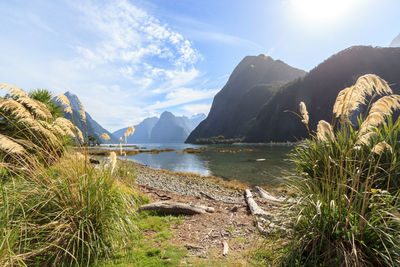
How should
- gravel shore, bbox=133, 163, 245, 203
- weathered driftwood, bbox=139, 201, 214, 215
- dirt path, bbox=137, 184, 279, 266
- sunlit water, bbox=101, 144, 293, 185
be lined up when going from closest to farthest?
dirt path, bbox=137, 184, 279, 266
weathered driftwood, bbox=139, 201, 214, 215
gravel shore, bbox=133, 163, 245, 203
sunlit water, bbox=101, 144, 293, 185

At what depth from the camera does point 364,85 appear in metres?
2.60

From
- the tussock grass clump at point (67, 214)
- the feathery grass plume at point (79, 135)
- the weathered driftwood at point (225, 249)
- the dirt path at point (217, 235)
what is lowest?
the dirt path at point (217, 235)

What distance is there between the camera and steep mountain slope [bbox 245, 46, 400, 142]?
8512 centimetres

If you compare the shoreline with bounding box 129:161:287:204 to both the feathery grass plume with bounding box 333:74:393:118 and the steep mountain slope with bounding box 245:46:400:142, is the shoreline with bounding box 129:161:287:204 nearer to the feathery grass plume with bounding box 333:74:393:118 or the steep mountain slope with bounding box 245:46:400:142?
the feathery grass plume with bounding box 333:74:393:118

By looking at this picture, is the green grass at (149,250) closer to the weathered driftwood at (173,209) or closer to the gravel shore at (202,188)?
the weathered driftwood at (173,209)

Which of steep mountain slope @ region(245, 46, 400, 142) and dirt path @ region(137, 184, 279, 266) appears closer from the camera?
dirt path @ region(137, 184, 279, 266)

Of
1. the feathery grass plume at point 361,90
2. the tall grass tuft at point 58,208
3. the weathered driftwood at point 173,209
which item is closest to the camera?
the feathery grass plume at point 361,90

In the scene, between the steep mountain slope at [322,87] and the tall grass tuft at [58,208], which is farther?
the steep mountain slope at [322,87]

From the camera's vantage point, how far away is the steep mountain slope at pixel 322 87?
279 ft

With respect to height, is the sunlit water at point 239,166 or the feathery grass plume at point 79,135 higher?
the feathery grass plume at point 79,135

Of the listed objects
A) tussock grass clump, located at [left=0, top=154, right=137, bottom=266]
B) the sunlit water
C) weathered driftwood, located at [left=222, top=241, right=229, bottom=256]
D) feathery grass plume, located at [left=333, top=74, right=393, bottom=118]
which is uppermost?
feathery grass plume, located at [left=333, top=74, right=393, bottom=118]

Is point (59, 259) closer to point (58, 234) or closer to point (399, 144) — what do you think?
point (58, 234)

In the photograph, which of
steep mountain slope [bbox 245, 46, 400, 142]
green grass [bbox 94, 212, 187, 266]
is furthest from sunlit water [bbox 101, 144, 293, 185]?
steep mountain slope [bbox 245, 46, 400, 142]

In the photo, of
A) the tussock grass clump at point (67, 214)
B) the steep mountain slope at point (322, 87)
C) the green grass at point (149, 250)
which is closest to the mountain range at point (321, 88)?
the steep mountain slope at point (322, 87)
